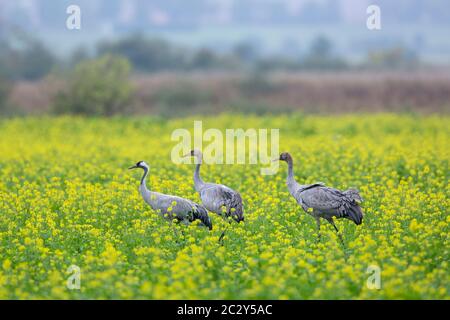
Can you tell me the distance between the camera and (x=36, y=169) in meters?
17.4

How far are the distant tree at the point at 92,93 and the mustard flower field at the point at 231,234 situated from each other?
40.3 ft

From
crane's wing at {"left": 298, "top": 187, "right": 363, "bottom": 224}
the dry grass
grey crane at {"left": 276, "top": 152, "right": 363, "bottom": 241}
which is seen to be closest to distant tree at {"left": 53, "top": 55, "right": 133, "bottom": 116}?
the dry grass

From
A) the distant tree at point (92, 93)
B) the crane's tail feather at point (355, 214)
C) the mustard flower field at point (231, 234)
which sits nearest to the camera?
the mustard flower field at point (231, 234)

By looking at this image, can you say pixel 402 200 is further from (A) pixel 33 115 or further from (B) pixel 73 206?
(A) pixel 33 115

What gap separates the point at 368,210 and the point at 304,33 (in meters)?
99.4

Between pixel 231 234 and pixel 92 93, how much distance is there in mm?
22743

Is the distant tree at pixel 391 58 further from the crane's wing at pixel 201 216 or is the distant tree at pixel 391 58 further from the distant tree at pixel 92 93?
the crane's wing at pixel 201 216

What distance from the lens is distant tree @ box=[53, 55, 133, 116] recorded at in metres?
32.8

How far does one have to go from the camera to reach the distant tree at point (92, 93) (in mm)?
32781

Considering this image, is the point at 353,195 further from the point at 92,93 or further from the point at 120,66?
the point at 120,66

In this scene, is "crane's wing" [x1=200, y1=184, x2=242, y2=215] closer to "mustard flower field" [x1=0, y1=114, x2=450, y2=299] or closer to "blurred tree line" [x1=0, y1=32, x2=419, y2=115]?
"mustard flower field" [x1=0, y1=114, x2=450, y2=299]

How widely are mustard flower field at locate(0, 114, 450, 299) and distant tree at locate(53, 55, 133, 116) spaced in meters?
12.3

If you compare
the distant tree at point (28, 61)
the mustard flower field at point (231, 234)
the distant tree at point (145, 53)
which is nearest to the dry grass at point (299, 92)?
the distant tree at point (28, 61)

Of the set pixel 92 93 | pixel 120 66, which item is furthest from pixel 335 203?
pixel 120 66
